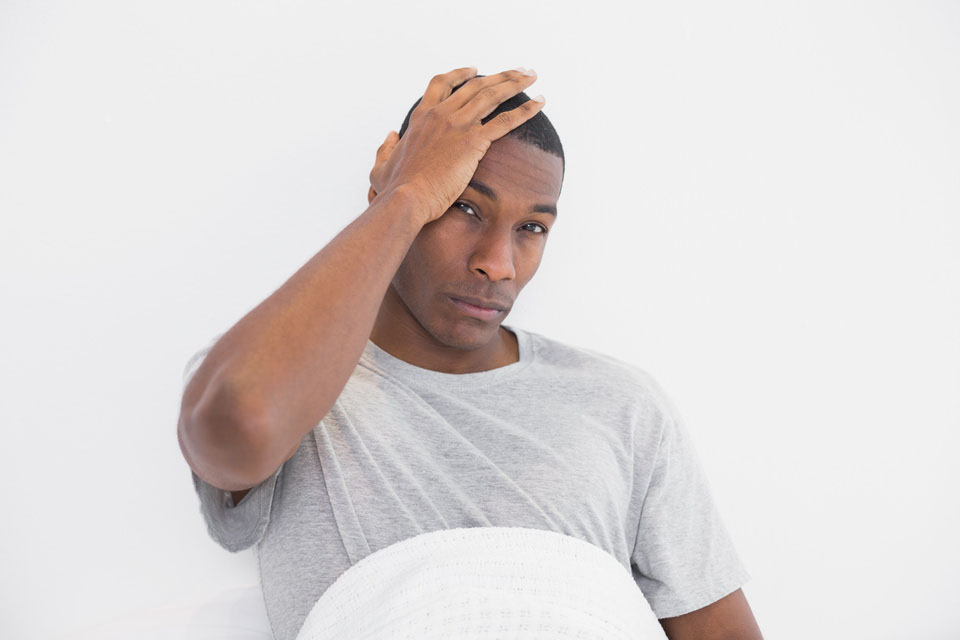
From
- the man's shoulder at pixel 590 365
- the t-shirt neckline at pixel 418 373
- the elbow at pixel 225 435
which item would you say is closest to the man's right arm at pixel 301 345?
the elbow at pixel 225 435

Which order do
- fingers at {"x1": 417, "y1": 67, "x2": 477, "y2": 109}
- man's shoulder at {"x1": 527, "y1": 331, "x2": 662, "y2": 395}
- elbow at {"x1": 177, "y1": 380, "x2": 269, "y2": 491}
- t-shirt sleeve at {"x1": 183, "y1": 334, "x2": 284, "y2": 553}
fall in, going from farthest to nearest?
man's shoulder at {"x1": 527, "y1": 331, "x2": 662, "y2": 395} < fingers at {"x1": 417, "y1": 67, "x2": 477, "y2": 109} < t-shirt sleeve at {"x1": 183, "y1": 334, "x2": 284, "y2": 553} < elbow at {"x1": 177, "y1": 380, "x2": 269, "y2": 491}

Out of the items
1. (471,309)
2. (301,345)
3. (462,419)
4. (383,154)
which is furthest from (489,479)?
(383,154)

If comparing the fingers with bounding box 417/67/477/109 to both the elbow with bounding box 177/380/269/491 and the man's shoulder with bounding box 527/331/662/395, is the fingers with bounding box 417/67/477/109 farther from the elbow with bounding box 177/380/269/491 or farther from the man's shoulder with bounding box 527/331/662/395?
the elbow with bounding box 177/380/269/491

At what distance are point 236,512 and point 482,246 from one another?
1.58 feet

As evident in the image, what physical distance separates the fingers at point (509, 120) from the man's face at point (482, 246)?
0.06 feet

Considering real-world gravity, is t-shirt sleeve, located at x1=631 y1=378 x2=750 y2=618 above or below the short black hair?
below

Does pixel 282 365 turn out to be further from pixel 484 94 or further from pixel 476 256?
pixel 484 94

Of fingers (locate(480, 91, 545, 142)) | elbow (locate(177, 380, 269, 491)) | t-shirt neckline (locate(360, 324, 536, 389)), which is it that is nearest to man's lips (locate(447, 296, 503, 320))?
t-shirt neckline (locate(360, 324, 536, 389))

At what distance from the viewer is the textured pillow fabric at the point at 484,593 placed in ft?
2.72

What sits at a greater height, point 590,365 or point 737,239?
point 737,239

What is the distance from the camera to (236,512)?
3.31ft

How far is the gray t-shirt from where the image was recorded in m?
1.02

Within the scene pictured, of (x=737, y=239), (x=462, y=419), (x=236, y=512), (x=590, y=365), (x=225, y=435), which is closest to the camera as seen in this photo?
(x=225, y=435)

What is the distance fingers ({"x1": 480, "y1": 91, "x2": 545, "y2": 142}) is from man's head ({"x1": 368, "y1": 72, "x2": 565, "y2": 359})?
0.06 feet
